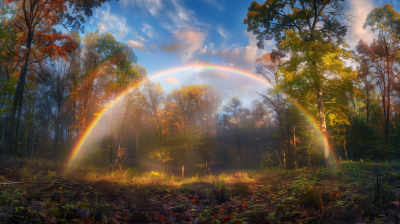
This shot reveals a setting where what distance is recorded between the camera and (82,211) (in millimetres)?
2527

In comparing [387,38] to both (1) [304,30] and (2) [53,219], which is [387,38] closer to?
(1) [304,30]

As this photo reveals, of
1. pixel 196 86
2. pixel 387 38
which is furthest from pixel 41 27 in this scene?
pixel 387 38

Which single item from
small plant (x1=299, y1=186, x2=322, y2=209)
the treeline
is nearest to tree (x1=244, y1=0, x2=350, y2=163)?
the treeline

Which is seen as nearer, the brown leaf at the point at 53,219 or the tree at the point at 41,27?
the brown leaf at the point at 53,219

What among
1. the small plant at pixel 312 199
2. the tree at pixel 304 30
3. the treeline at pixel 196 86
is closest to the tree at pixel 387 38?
the treeline at pixel 196 86

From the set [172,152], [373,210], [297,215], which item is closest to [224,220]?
[297,215]

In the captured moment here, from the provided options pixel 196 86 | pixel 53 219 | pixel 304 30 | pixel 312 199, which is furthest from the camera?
pixel 196 86

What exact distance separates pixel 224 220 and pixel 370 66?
27718 millimetres

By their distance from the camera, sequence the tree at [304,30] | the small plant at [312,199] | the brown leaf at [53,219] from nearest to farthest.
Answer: the brown leaf at [53,219] < the small plant at [312,199] < the tree at [304,30]

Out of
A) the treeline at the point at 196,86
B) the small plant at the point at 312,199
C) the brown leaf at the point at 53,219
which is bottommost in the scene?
the small plant at the point at 312,199

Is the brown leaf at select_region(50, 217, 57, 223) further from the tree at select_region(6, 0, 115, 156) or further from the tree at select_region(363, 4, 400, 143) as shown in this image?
the tree at select_region(363, 4, 400, 143)

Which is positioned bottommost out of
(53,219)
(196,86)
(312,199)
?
(312,199)

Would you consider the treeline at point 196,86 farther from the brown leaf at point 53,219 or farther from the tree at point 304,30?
the brown leaf at point 53,219

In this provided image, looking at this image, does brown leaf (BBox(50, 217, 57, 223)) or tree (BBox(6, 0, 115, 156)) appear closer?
brown leaf (BBox(50, 217, 57, 223))
